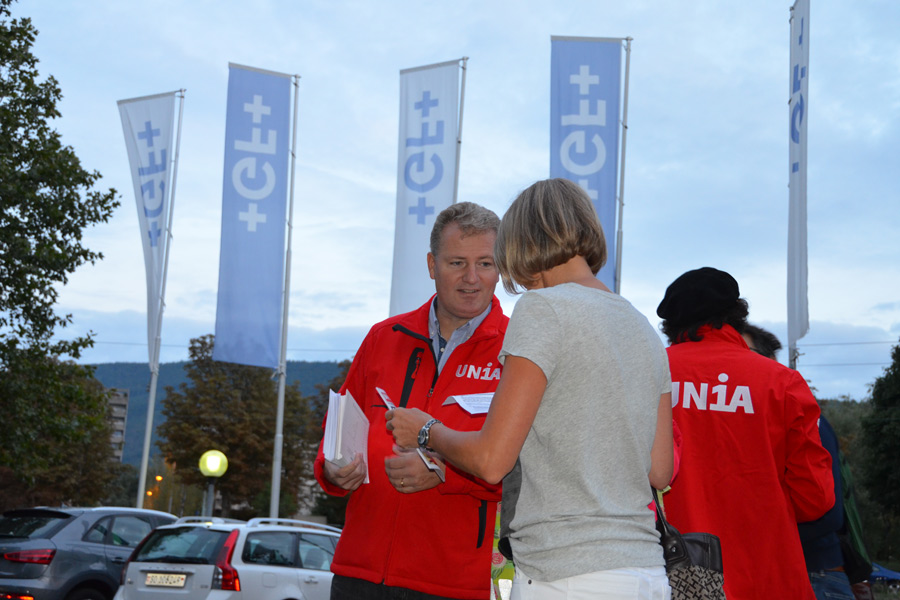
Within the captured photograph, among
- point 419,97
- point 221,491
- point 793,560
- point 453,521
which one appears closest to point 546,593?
point 453,521

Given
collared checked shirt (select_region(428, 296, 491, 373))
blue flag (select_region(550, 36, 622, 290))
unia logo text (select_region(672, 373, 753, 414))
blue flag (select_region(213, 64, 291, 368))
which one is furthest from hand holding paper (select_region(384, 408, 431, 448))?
blue flag (select_region(213, 64, 291, 368))

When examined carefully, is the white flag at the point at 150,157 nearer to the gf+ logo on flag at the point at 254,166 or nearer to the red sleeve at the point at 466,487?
the gf+ logo on flag at the point at 254,166

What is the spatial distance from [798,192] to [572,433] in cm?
1223

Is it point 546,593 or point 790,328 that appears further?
point 790,328

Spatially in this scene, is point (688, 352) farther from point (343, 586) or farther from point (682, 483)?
point (343, 586)

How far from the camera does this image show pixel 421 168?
640 inches

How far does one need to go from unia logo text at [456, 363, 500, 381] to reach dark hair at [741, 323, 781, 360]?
4.74ft

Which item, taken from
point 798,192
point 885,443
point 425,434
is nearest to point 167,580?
point 425,434

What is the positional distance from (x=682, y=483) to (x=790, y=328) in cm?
1022

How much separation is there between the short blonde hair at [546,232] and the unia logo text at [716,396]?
4.44 ft

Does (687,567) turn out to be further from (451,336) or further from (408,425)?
(451,336)

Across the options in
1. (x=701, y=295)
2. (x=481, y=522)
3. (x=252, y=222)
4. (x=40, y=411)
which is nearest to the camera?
(x=481, y=522)

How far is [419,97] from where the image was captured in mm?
16766

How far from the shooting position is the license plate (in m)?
10.2
